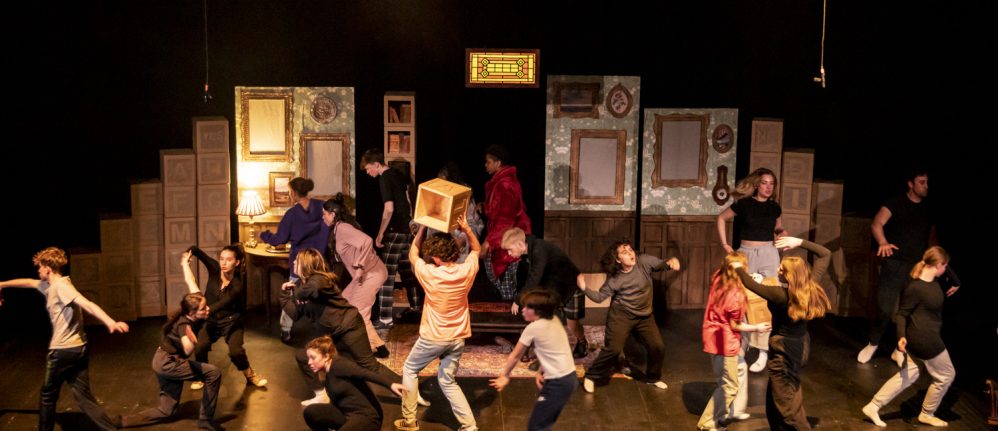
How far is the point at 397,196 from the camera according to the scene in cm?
966

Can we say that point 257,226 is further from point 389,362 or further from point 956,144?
point 956,144

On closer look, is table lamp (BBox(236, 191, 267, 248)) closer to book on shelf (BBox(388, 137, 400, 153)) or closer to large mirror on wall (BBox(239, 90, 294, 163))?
large mirror on wall (BBox(239, 90, 294, 163))

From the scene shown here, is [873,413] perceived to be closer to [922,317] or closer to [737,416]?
[922,317]

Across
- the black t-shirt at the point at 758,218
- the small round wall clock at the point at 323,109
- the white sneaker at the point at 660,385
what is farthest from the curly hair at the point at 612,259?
the small round wall clock at the point at 323,109

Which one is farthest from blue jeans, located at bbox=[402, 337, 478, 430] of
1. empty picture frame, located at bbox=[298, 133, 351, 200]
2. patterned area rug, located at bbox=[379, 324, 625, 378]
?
empty picture frame, located at bbox=[298, 133, 351, 200]

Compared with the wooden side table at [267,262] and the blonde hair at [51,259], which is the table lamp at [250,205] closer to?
the wooden side table at [267,262]

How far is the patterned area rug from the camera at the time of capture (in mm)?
8750

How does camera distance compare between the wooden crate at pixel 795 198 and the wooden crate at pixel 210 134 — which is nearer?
the wooden crate at pixel 210 134

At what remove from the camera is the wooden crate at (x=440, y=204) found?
7.94 m

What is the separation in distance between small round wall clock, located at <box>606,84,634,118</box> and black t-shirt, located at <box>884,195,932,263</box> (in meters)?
2.48

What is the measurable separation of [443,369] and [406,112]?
11.5 ft

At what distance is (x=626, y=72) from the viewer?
10430 mm

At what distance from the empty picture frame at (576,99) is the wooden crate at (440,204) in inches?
97.6

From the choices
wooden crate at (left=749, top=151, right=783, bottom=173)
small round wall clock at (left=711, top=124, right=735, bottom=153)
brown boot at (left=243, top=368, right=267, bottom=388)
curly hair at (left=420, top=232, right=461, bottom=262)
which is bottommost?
brown boot at (left=243, top=368, right=267, bottom=388)
